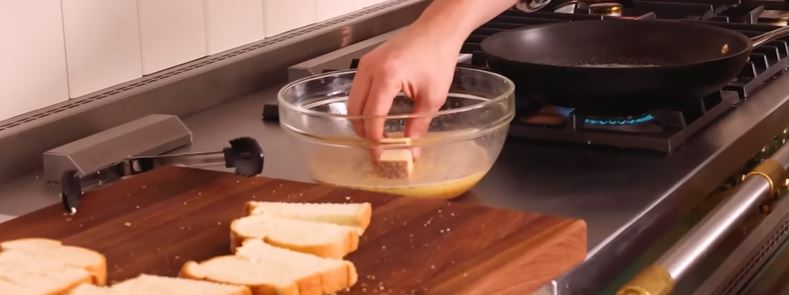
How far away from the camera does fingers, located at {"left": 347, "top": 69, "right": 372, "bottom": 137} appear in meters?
1.25

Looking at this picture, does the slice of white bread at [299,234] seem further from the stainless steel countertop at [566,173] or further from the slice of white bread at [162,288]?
the stainless steel countertop at [566,173]

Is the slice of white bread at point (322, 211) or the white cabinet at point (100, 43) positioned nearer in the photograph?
the slice of white bread at point (322, 211)

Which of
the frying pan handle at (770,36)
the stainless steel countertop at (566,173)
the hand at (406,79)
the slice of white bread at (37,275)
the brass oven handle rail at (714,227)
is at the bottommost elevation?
the brass oven handle rail at (714,227)

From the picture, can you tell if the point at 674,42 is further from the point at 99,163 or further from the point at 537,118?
the point at 99,163

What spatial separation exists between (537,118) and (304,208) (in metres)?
0.45

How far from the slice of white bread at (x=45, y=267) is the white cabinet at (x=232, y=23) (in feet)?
1.94

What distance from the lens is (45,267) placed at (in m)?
1.02

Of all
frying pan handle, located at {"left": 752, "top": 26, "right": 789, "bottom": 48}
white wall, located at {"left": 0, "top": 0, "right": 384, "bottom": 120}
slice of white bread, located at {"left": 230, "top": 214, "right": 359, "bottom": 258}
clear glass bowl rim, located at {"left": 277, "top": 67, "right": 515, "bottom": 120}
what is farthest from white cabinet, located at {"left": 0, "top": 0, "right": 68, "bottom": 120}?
frying pan handle, located at {"left": 752, "top": 26, "right": 789, "bottom": 48}

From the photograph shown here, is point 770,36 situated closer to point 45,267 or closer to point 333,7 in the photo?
point 333,7

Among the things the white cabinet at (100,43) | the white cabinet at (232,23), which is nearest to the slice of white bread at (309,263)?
the white cabinet at (100,43)

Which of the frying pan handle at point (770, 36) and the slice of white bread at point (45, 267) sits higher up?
the frying pan handle at point (770, 36)

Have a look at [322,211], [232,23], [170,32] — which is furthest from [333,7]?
[322,211]

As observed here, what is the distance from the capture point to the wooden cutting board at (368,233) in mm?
1016

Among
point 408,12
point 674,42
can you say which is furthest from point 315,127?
point 408,12
